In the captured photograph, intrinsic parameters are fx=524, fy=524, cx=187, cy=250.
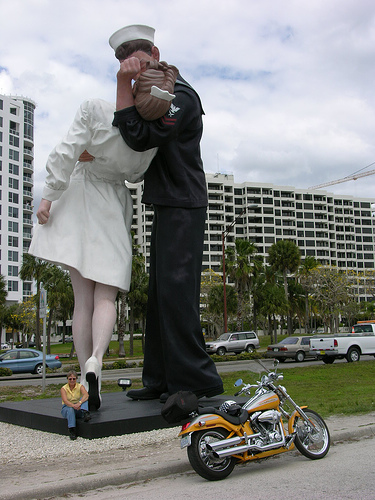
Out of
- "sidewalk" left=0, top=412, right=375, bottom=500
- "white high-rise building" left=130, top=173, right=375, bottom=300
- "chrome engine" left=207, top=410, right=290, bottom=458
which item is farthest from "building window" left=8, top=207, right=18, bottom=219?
"chrome engine" left=207, top=410, right=290, bottom=458

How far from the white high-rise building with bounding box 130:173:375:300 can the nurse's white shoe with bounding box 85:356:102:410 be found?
90.6 m

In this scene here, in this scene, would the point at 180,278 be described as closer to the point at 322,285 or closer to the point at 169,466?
the point at 169,466

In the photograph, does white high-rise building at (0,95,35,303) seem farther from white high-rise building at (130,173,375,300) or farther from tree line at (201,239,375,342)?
tree line at (201,239,375,342)

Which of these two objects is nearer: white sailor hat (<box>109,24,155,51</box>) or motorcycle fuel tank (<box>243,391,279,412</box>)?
motorcycle fuel tank (<box>243,391,279,412</box>)

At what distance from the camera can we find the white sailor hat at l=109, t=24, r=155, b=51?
21.0ft

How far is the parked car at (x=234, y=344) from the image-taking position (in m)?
33.4

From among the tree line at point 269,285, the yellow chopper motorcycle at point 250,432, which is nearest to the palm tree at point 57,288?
the tree line at point 269,285

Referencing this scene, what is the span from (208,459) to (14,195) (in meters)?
78.2

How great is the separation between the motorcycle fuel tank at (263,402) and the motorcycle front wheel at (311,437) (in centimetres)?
35

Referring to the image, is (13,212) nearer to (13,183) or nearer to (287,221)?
(13,183)

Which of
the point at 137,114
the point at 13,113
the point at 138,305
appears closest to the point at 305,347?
the point at 138,305

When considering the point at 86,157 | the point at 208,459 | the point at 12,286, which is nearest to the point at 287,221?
the point at 12,286

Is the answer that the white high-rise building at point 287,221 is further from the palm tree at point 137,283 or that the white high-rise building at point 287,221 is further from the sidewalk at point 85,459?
the sidewalk at point 85,459

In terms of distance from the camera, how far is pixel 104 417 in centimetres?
621
